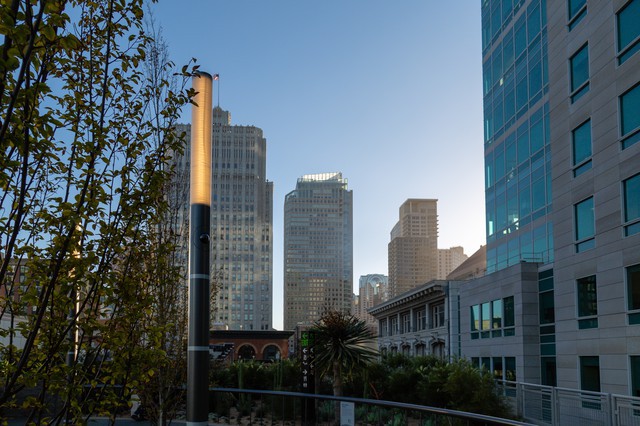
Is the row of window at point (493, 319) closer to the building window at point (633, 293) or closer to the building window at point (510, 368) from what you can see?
the building window at point (510, 368)

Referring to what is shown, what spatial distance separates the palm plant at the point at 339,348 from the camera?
75.4 ft

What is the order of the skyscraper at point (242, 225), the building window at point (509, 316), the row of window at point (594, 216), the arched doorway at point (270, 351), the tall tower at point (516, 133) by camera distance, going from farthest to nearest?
the skyscraper at point (242, 225), the arched doorway at point (270, 351), the building window at point (509, 316), the tall tower at point (516, 133), the row of window at point (594, 216)

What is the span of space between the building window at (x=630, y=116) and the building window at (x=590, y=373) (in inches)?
327

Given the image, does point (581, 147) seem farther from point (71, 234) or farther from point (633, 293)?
point (71, 234)

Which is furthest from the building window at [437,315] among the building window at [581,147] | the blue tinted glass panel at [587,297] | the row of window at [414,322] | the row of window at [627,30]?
the row of window at [627,30]

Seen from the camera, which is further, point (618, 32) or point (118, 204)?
point (618, 32)

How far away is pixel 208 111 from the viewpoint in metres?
7.86

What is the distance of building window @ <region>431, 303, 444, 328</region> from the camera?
50.3 meters

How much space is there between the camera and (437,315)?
51625 mm

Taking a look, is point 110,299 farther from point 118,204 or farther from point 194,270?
point 194,270

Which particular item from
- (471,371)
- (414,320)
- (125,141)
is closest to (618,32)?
(471,371)

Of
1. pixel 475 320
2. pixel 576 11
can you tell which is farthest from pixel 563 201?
pixel 475 320

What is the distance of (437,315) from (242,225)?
412 feet

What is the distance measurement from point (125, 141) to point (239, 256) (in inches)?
6740
